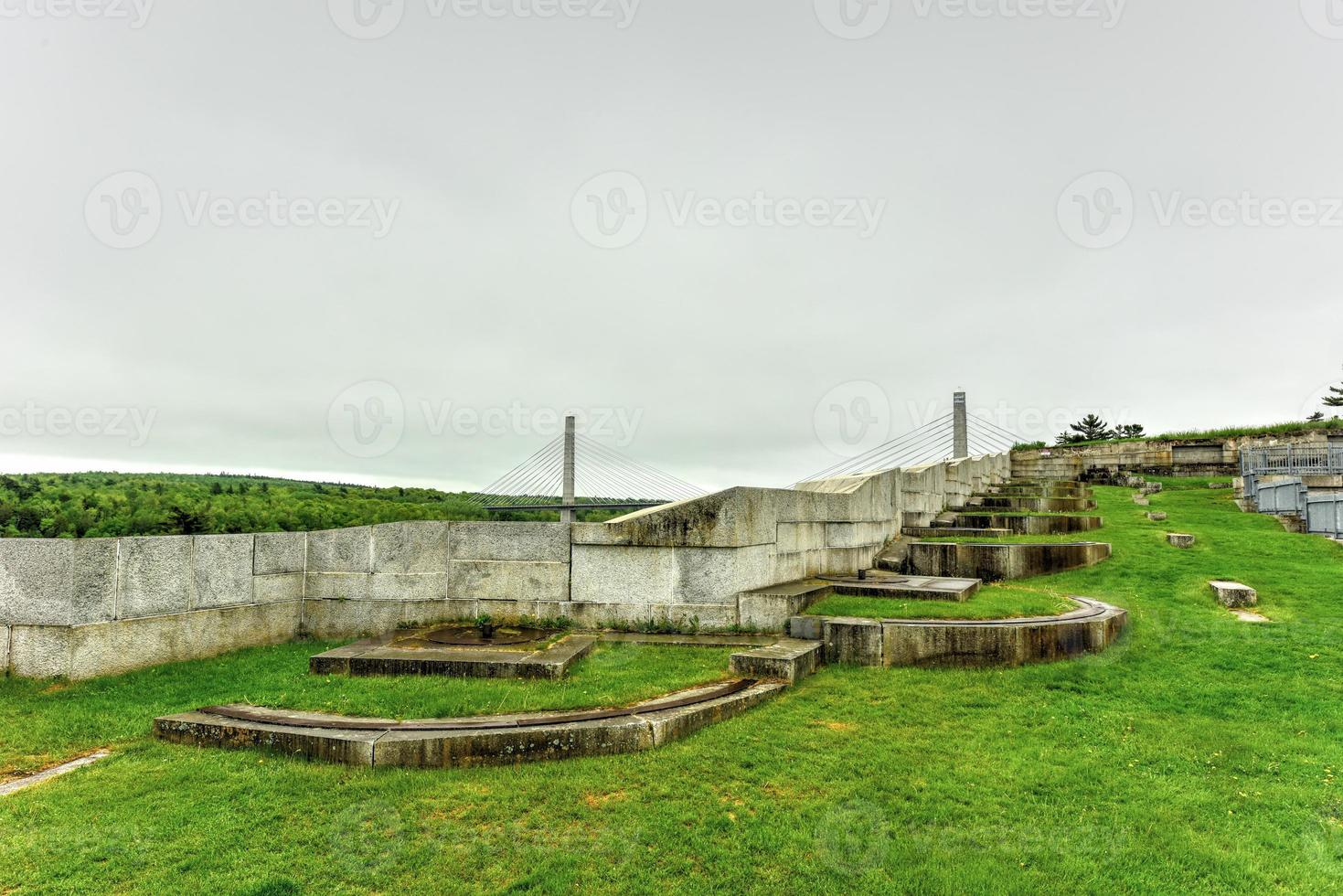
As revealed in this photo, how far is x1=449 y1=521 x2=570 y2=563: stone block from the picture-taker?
8.05m

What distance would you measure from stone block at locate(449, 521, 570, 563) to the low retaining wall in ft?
11.0

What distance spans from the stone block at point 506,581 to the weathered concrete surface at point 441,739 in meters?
3.09

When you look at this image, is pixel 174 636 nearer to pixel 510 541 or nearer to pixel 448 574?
pixel 448 574

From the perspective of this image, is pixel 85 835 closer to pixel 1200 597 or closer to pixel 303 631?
pixel 303 631

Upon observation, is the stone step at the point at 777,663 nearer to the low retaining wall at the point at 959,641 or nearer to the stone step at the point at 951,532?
the low retaining wall at the point at 959,641

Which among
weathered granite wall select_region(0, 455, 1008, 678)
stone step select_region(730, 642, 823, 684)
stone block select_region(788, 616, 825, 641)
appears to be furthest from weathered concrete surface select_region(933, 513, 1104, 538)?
stone step select_region(730, 642, 823, 684)

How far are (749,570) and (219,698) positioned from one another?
5520 mm

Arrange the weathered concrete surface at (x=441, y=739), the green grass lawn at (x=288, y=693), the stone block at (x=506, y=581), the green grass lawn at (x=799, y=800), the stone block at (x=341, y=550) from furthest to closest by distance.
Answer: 1. the stone block at (x=341, y=550)
2. the stone block at (x=506, y=581)
3. the green grass lawn at (x=288, y=693)
4. the weathered concrete surface at (x=441, y=739)
5. the green grass lawn at (x=799, y=800)

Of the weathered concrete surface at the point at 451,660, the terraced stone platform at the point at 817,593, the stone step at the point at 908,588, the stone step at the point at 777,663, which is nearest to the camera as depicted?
the stone step at the point at 777,663

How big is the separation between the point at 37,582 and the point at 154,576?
0.91 m

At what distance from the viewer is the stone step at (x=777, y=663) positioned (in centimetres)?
600

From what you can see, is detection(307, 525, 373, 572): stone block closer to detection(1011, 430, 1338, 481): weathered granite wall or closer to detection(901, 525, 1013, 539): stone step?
detection(901, 525, 1013, 539): stone step

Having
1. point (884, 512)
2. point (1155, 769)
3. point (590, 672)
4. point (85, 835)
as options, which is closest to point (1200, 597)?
point (884, 512)

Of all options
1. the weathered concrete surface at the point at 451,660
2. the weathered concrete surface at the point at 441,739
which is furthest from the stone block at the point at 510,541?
the weathered concrete surface at the point at 441,739
